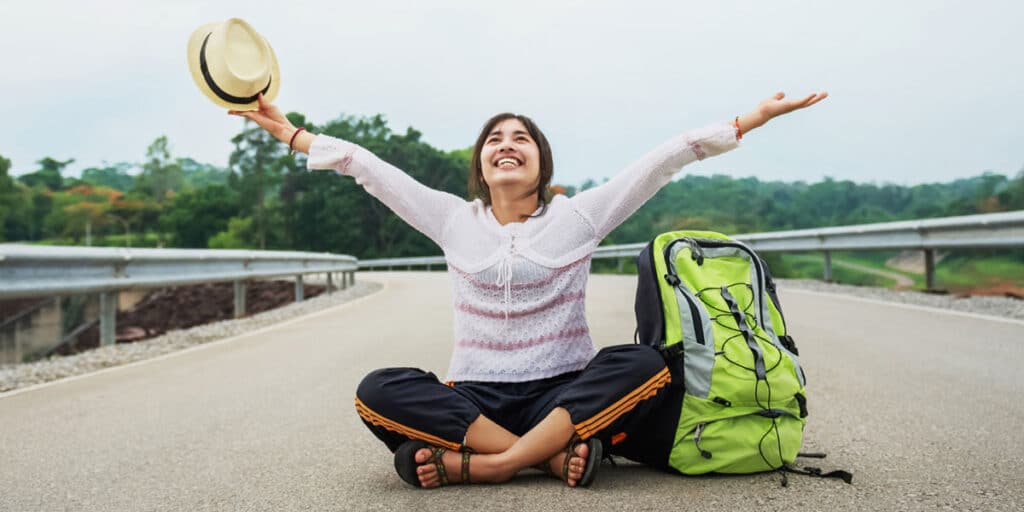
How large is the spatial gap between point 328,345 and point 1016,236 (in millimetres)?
6626

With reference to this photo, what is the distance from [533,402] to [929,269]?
8.66m

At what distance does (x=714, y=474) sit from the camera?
2.83 m

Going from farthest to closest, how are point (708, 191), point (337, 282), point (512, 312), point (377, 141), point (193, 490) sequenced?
point (377, 141), point (337, 282), point (708, 191), point (512, 312), point (193, 490)

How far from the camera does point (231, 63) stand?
3.24 m

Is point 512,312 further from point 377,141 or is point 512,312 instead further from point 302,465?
point 377,141

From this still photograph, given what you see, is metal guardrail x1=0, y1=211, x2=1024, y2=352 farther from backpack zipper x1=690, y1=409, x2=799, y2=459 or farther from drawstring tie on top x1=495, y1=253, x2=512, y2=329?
backpack zipper x1=690, y1=409, x2=799, y2=459

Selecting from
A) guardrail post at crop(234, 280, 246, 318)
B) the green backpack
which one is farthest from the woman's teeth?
guardrail post at crop(234, 280, 246, 318)

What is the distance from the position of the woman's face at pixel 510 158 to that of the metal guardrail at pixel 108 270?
395cm

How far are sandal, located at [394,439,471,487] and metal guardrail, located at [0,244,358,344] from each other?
4.09 m

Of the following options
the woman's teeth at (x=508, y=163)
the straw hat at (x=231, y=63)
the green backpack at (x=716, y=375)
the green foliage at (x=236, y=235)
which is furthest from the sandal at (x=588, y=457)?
the green foliage at (x=236, y=235)

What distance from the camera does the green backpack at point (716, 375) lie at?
2.77 metres

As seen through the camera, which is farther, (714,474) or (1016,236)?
(1016,236)

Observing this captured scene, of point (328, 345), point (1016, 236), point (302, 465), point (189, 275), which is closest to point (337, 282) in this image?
point (189, 275)

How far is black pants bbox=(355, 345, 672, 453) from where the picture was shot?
268 centimetres
